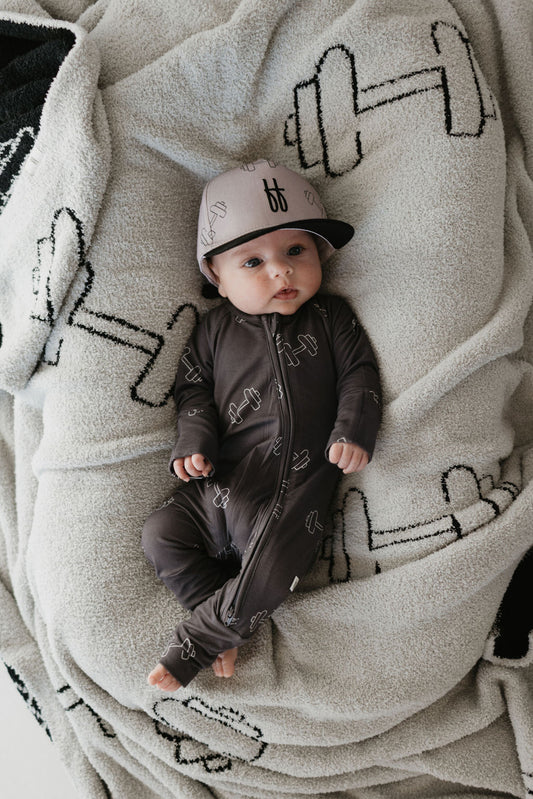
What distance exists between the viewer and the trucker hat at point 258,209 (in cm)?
104

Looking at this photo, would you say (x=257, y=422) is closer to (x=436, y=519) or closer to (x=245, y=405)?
(x=245, y=405)

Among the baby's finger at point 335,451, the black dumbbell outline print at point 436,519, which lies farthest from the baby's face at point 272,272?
the black dumbbell outline print at point 436,519

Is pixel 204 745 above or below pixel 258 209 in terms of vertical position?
below

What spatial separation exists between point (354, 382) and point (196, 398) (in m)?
0.28

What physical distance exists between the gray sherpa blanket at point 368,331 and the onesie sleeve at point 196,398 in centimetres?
3

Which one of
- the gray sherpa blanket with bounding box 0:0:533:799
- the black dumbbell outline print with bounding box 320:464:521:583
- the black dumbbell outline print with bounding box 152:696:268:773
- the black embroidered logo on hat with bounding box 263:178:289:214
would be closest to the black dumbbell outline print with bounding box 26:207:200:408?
the gray sherpa blanket with bounding box 0:0:533:799

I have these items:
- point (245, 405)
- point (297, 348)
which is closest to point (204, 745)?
point (245, 405)

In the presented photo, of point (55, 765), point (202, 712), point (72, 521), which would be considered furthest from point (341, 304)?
point (55, 765)

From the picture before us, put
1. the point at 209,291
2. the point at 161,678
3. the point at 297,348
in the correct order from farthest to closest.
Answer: the point at 209,291, the point at 297,348, the point at 161,678

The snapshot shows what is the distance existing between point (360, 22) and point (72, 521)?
0.98 m

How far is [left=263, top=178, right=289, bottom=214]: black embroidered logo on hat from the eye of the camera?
3.43ft

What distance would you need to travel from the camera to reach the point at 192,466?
3.44 ft

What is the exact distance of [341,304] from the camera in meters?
1.16

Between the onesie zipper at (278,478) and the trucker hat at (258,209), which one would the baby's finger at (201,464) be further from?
the trucker hat at (258,209)
